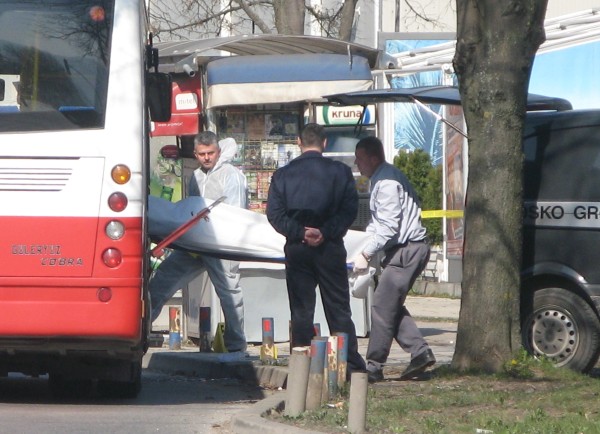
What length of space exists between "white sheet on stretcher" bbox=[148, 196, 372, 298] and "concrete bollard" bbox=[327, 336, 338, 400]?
8.33 feet

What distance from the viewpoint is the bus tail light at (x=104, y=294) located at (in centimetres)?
795

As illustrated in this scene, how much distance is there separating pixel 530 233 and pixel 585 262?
532mm

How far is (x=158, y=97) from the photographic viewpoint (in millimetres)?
9320

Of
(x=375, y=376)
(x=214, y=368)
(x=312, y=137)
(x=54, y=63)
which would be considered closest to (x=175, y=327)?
(x=214, y=368)

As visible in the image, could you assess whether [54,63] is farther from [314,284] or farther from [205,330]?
[205,330]

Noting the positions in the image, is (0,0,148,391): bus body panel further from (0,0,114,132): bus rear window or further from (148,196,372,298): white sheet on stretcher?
(148,196,372,298): white sheet on stretcher

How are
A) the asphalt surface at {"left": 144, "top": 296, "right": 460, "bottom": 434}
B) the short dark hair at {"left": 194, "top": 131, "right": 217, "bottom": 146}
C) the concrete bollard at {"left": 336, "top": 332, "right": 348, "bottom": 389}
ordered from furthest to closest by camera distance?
1. the short dark hair at {"left": 194, "top": 131, "right": 217, "bottom": 146}
2. the concrete bollard at {"left": 336, "top": 332, "right": 348, "bottom": 389}
3. the asphalt surface at {"left": 144, "top": 296, "right": 460, "bottom": 434}

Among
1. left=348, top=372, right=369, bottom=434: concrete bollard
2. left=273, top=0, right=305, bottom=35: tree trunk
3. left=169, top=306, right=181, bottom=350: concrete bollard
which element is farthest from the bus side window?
left=273, top=0, right=305, bottom=35: tree trunk

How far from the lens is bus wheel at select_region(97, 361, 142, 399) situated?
9.19 meters

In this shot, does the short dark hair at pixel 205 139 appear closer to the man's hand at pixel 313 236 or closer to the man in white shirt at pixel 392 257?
the man in white shirt at pixel 392 257

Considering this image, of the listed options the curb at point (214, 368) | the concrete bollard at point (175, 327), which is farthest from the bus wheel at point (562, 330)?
the concrete bollard at point (175, 327)

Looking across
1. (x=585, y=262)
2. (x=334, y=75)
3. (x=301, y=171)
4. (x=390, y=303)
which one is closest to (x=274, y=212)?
(x=301, y=171)

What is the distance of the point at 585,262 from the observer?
10000 millimetres

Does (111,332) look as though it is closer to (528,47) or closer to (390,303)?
(390,303)
